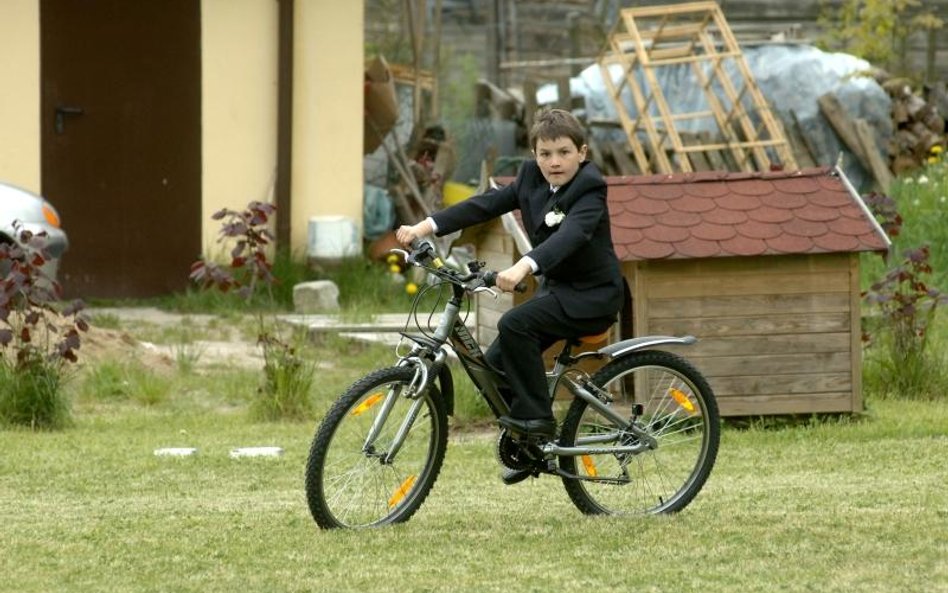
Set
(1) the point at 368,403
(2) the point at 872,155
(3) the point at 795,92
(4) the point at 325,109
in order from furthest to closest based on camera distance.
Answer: (3) the point at 795,92 → (2) the point at 872,155 → (4) the point at 325,109 → (1) the point at 368,403

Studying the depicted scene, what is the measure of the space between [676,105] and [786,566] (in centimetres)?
1427

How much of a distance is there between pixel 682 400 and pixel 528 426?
71 centimetres

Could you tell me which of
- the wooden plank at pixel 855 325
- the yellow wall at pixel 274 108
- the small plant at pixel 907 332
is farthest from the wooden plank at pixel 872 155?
the wooden plank at pixel 855 325

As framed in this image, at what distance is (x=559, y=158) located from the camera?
22.7 ft

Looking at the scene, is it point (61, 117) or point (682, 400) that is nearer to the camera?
point (682, 400)

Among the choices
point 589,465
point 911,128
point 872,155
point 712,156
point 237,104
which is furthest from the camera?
point 911,128

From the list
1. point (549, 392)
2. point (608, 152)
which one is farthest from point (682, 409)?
point (608, 152)

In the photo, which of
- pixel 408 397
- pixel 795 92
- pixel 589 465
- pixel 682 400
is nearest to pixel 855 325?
pixel 682 400

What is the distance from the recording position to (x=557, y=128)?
693cm

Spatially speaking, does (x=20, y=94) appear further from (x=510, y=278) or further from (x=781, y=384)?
(x=510, y=278)

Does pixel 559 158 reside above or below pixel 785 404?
above

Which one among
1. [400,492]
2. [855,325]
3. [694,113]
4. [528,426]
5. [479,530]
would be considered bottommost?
[479,530]

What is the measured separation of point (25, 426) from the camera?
10633mm

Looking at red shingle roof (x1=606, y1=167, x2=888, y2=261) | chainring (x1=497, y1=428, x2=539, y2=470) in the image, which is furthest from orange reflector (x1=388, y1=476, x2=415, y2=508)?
red shingle roof (x1=606, y1=167, x2=888, y2=261)
